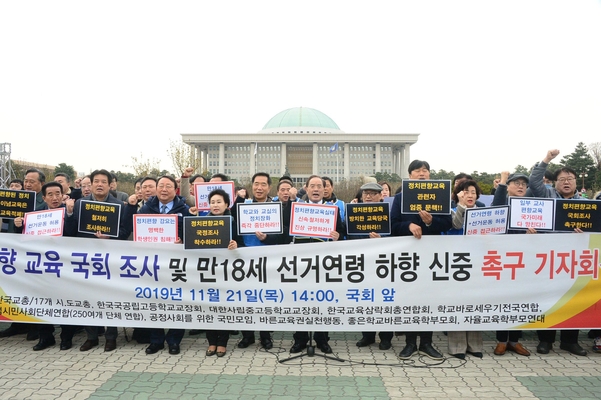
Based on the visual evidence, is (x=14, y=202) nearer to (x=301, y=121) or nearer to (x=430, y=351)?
(x=430, y=351)

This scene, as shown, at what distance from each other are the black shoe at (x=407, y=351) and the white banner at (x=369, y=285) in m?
0.26

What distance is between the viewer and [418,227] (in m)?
4.93

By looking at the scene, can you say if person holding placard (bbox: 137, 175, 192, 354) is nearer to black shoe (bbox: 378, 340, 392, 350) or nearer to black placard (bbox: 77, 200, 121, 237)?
black placard (bbox: 77, 200, 121, 237)

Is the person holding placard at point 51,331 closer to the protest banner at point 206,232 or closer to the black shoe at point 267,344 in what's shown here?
the protest banner at point 206,232

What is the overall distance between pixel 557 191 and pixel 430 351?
275cm

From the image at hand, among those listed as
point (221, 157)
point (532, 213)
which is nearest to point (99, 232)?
point (532, 213)

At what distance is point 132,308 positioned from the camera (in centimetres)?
512

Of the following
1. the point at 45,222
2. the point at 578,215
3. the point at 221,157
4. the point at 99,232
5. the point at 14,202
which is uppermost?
the point at 221,157

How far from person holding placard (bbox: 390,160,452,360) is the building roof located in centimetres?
10321

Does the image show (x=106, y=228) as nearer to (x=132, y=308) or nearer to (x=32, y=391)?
(x=132, y=308)

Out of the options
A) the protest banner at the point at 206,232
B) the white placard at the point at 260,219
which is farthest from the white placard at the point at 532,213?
the protest banner at the point at 206,232

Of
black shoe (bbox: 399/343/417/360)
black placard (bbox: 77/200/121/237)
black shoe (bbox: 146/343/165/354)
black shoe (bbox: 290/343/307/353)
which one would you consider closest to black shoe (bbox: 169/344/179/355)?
black shoe (bbox: 146/343/165/354)

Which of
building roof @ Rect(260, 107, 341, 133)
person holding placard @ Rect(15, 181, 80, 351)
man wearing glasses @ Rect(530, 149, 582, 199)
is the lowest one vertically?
person holding placard @ Rect(15, 181, 80, 351)

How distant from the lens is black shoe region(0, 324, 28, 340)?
5.82 meters
